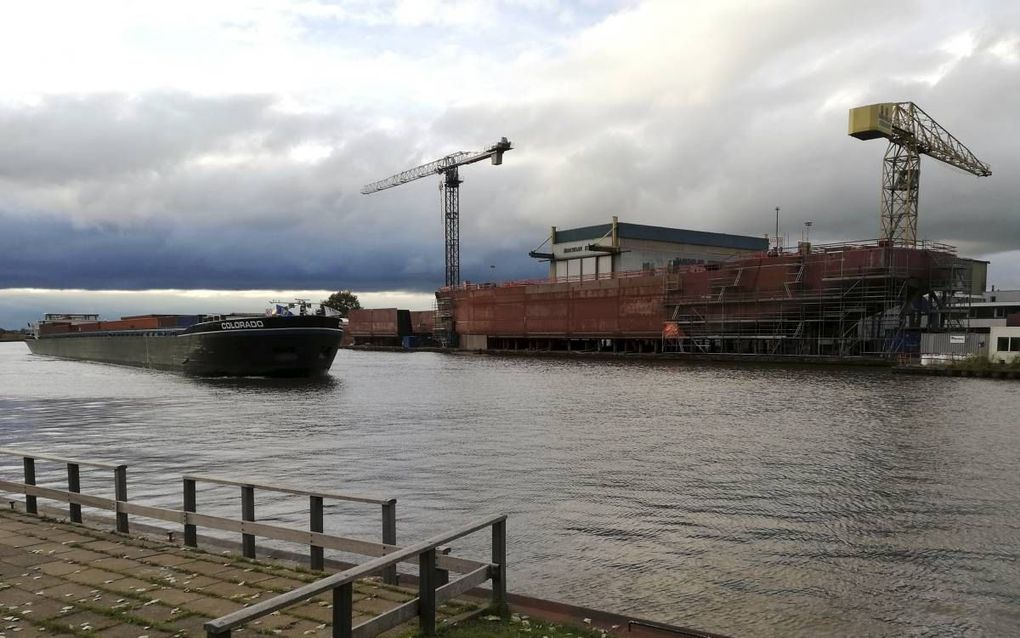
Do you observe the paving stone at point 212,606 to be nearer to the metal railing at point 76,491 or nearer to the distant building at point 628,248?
the metal railing at point 76,491

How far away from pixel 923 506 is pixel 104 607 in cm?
1541

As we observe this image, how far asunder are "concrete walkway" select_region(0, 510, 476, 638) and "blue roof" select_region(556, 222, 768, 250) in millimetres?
106320

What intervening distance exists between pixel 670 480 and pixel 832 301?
192 ft

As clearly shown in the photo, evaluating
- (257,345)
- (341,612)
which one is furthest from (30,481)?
(257,345)

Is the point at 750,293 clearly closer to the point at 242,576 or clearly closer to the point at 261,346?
the point at 261,346

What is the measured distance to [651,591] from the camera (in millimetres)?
10359

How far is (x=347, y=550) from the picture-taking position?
8516 millimetres

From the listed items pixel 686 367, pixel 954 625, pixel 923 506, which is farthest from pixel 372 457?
pixel 686 367

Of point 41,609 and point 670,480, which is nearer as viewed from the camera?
point 41,609

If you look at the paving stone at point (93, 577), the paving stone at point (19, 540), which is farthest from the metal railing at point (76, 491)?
the paving stone at point (93, 577)

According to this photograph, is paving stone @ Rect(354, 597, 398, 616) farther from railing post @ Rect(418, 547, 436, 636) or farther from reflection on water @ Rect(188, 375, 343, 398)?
reflection on water @ Rect(188, 375, 343, 398)

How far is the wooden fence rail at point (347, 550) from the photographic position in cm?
586

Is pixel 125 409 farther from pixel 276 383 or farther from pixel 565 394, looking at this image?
pixel 565 394

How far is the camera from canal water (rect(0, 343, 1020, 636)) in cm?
1046
